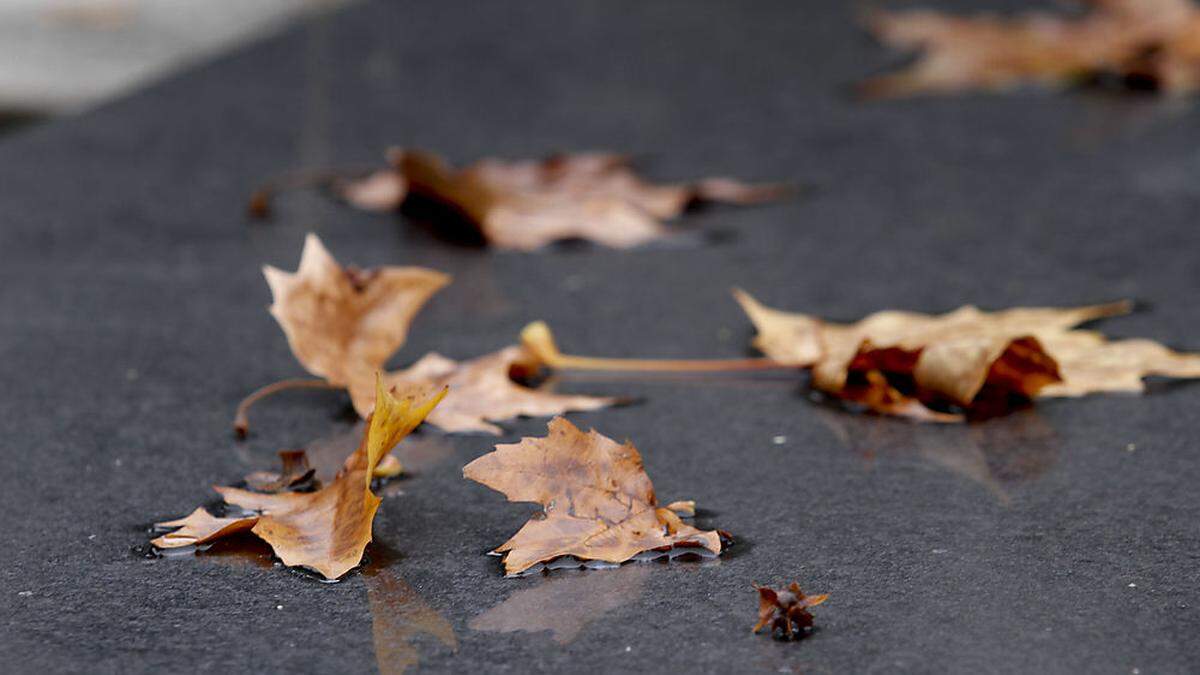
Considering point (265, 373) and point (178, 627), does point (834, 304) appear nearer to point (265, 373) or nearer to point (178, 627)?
point (265, 373)

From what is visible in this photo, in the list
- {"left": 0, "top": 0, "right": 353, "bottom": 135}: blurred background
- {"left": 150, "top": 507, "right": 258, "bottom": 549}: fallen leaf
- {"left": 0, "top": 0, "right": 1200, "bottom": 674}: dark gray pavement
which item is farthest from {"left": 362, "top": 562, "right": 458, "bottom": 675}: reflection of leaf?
{"left": 0, "top": 0, "right": 353, "bottom": 135}: blurred background

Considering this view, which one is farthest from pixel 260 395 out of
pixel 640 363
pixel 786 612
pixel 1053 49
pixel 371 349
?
pixel 1053 49

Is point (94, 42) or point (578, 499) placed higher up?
point (578, 499)

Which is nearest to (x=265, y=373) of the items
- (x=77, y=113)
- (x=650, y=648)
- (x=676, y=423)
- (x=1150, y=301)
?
(x=676, y=423)

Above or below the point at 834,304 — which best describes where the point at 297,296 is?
above

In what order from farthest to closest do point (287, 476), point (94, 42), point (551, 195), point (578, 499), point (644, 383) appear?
point (94, 42) → point (551, 195) → point (644, 383) → point (287, 476) → point (578, 499)

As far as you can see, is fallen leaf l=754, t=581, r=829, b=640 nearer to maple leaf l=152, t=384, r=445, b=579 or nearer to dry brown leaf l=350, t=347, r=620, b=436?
maple leaf l=152, t=384, r=445, b=579

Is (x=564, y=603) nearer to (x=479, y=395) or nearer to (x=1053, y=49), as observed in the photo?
(x=479, y=395)
